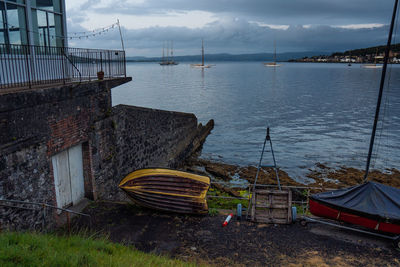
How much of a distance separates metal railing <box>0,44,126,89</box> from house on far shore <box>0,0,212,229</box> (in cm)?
4

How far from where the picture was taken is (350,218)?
1008cm

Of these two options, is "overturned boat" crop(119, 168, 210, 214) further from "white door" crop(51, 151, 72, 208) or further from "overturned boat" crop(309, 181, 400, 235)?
"overturned boat" crop(309, 181, 400, 235)

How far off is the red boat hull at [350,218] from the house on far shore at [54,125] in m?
8.12

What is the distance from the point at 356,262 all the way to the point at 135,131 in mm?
10523

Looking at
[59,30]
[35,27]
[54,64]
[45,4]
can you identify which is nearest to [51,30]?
[59,30]

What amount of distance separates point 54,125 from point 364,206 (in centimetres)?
1013

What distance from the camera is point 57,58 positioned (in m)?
12.6

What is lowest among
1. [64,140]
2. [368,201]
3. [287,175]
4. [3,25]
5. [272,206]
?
[287,175]

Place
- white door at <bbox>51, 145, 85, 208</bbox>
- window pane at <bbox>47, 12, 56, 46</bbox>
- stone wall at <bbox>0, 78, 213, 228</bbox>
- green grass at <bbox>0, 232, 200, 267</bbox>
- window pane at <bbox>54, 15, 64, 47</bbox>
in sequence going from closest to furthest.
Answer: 1. green grass at <bbox>0, 232, 200, 267</bbox>
2. stone wall at <bbox>0, 78, 213, 228</bbox>
3. white door at <bbox>51, 145, 85, 208</bbox>
4. window pane at <bbox>47, 12, 56, 46</bbox>
5. window pane at <bbox>54, 15, 64, 47</bbox>

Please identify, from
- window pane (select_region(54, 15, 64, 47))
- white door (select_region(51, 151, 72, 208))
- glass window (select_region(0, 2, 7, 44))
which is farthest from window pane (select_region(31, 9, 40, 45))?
white door (select_region(51, 151, 72, 208))

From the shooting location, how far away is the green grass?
18.8 feet

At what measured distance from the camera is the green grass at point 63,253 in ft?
18.8

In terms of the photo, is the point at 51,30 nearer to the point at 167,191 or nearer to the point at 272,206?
→ the point at 167,191

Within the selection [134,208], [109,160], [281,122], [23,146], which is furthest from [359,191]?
[281,122]
